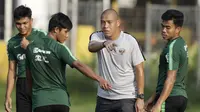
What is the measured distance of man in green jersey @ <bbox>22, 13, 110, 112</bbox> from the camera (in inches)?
327

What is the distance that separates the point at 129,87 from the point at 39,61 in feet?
4.23

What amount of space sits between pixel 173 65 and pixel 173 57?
0.32ft

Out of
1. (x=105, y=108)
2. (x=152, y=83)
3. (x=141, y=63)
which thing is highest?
(x=141, y=63)

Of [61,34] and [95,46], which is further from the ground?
[61,34]

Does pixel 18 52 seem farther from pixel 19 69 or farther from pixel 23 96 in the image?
pixel 23 96

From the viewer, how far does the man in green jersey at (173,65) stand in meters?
8.90

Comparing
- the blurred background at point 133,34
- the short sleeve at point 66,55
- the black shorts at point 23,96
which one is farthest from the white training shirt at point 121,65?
the blurred background at point 133,34

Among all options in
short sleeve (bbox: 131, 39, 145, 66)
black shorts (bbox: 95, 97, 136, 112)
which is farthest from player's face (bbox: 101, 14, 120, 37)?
black shorts (bbox: 95, 97, 136, 112)

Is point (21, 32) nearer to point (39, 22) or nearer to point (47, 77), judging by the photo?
point (47, 77)

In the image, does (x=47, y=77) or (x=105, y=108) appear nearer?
(x=47, y=77)

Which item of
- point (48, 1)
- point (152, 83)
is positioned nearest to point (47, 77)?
point (152, 83)

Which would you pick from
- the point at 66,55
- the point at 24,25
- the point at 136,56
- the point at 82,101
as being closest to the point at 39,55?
the point at 66,55

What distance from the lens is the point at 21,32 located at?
9.98 meters

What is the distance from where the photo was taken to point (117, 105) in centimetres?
915
